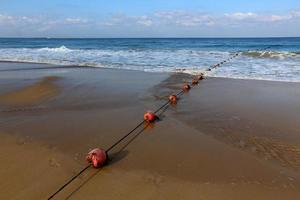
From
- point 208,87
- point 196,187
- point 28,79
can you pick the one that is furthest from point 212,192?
point 28,79

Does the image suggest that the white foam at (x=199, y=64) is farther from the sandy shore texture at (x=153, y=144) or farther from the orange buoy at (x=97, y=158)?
the orange buoy at (x=97, y=158)

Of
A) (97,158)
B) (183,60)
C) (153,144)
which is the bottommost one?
(183,60)

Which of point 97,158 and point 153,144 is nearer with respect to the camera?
point 97,158

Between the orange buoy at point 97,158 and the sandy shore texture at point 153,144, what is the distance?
3.5 inches

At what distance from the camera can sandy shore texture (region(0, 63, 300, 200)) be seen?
12.3ft

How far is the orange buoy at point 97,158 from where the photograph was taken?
4.15 m

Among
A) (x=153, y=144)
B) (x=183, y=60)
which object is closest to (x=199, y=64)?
(x=183, y=60)

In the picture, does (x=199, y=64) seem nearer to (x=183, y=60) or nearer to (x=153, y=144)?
(x=183, y=60)

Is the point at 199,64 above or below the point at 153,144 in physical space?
below

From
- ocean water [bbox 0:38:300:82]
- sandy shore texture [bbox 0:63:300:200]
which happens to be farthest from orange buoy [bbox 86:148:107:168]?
ocean water [bbox 0:38:300:82]

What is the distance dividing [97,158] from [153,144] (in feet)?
3.86

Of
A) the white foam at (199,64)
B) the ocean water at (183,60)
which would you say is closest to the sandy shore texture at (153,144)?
the white foam at (199,64)

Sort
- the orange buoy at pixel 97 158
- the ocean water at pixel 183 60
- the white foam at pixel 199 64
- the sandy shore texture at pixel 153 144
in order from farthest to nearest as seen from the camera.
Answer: the ocean water at pixel 183 60, the white foam at pixel 199 64, the orange buoy at pixel 97 158, the sandy shore texture at pixel 153 144

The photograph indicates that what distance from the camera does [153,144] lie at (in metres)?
5.09
